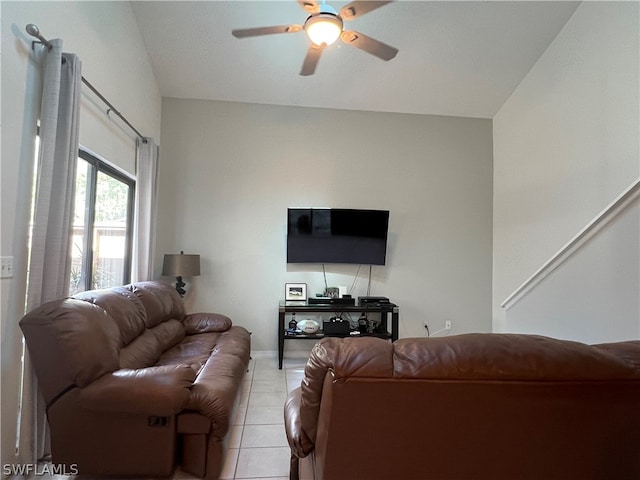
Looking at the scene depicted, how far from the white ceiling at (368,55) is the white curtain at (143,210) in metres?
1.09

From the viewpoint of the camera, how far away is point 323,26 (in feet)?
7.49

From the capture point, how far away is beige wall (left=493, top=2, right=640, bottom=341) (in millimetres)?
2303

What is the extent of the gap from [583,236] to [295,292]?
3.04 meters

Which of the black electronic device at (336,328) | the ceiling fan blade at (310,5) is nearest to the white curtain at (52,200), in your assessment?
the ceiling fan blade at (310,5)

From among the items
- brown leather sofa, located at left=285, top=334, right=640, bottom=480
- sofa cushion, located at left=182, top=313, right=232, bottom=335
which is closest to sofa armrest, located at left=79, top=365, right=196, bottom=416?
brown leather sofa, located at left=285, top=334, right=640, bottom=480

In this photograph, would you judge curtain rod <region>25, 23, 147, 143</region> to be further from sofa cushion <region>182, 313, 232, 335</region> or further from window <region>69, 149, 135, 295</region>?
sofa cushion <region>182, 313, 232, 335</region>

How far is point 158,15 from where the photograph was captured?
3461mm

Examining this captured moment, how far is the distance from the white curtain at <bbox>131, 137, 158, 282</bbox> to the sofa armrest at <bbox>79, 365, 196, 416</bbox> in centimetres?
215

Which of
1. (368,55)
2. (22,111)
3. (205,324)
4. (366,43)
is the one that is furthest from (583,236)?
(22,111)

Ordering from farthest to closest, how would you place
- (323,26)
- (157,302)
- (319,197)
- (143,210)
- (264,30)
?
(319,197)
(143,210)
(157,302)
(264,30)
(323,26)

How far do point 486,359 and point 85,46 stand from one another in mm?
3357

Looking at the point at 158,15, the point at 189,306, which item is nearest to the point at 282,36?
the point at 158,15

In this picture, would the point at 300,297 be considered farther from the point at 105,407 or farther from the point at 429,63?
the point at 429,63

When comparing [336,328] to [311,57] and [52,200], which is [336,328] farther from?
[52,200]
